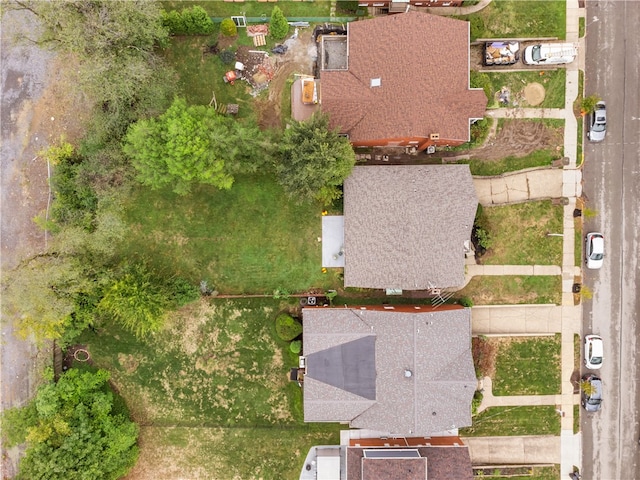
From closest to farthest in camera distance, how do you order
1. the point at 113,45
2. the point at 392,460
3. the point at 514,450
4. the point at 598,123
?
the point at 113,45
the point at 392,460
the point at 598,123
the point at 514,450

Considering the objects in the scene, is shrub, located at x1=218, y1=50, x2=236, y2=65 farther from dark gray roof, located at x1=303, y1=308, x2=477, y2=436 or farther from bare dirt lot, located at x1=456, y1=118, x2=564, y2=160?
dark gray roof, located at x1=303, y1=308, x2=477, y2=436

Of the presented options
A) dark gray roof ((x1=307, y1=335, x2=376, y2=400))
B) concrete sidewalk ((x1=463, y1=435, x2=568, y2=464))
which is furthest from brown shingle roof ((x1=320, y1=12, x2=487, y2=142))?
concrete sidewalk ((x1=463, y1=435, x2=568, y2=464))

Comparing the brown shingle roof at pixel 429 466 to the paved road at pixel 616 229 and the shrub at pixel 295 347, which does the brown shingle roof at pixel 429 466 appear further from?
the paved road at pixel 616 229

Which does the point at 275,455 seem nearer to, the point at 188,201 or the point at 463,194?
the point at 188,201

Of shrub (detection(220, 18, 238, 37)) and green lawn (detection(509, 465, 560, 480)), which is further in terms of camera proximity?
green lawn (detection(509, 465, 560, 480))

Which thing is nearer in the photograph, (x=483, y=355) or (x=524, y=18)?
(x=524, y=18)

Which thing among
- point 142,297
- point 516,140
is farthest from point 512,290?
point 142,297

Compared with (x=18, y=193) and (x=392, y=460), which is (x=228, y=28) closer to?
(x=18, y=193)
